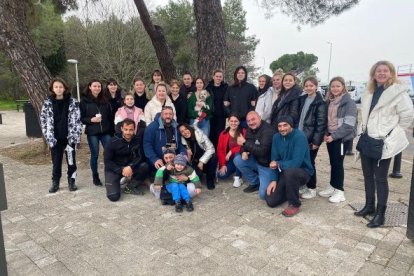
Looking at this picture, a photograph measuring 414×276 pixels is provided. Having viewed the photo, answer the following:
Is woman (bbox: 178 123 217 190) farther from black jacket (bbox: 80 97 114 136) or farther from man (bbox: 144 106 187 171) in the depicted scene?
black jacket (bbox: 80 97 114 136)

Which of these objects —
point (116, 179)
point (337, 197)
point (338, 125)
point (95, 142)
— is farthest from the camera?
point (95, 142)

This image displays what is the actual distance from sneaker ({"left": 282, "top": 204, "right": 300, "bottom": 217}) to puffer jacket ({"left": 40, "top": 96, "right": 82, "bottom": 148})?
320 centimetres

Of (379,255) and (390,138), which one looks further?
(390,138)

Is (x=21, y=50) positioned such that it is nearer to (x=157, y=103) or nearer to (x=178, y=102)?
(x=157, y=103)

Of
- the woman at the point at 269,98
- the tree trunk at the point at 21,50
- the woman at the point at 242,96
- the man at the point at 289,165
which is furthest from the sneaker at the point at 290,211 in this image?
the tree trunk at the point at 21,50

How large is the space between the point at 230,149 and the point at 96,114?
7.02 feet

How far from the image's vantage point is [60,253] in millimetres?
3355

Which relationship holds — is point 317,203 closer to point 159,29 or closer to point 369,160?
point 369,160

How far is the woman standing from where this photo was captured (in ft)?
16.2

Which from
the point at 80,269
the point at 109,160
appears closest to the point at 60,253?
the point at 80,269

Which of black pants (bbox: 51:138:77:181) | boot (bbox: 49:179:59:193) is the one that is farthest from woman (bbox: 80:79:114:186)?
boot (bbox: 49:179:59:193)

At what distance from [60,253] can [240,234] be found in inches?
72.1

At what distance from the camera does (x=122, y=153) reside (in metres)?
5.00

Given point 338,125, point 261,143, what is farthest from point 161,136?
point 338,125
